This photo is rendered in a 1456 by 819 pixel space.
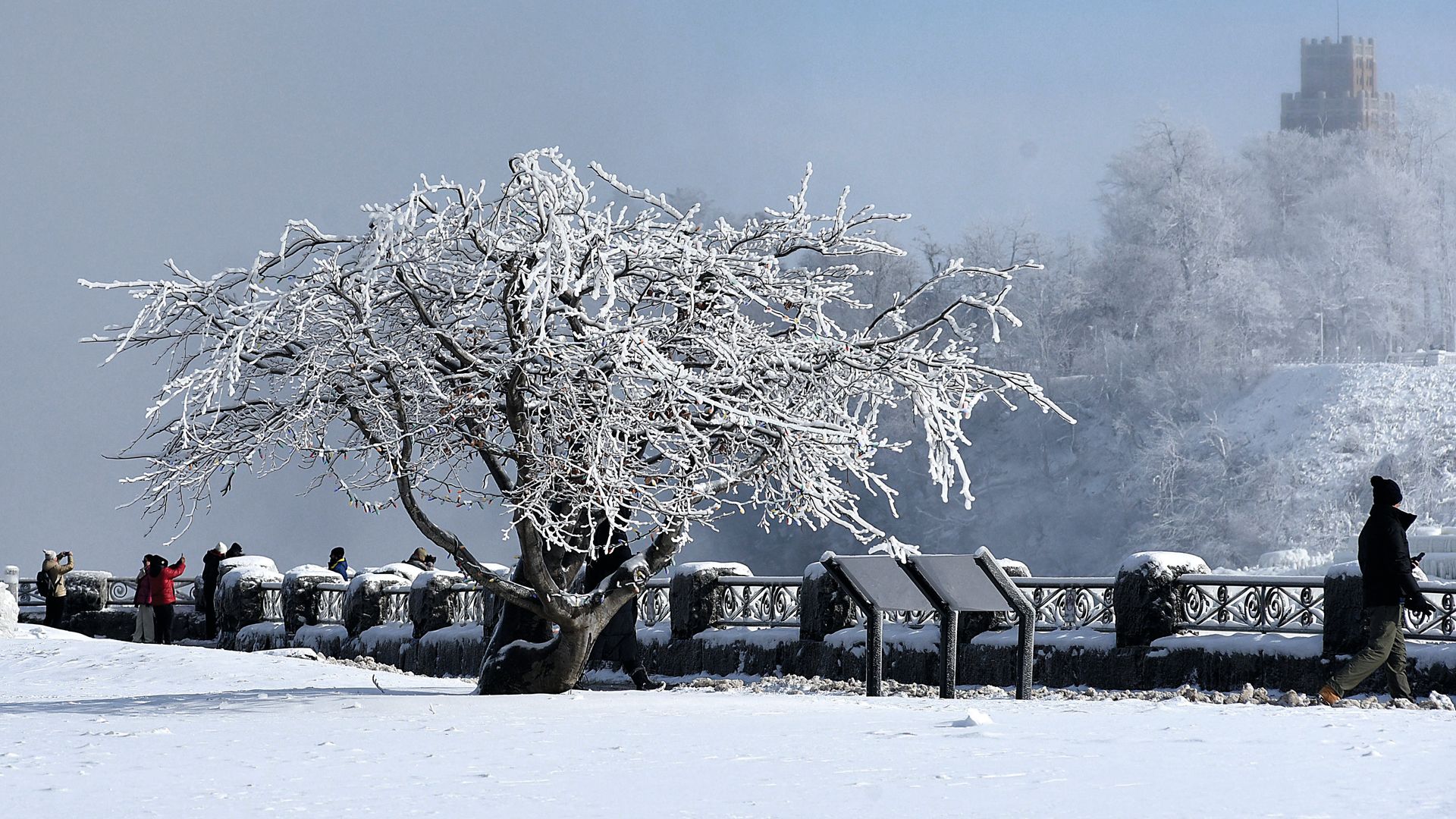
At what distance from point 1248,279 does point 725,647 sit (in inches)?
2034

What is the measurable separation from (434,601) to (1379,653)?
12.6m

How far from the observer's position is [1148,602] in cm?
1480

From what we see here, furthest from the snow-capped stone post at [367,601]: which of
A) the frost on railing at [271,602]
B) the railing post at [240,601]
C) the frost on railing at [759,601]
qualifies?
the frost on railing at [759,601]

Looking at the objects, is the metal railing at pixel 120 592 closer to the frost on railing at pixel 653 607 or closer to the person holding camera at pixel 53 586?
the person holding camera at pixel 53 586

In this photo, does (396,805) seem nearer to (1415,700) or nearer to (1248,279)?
(1415,700)

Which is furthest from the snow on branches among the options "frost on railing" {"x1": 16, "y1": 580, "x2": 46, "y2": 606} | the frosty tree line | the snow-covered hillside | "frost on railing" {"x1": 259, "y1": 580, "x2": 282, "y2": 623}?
→ the frosty tree line

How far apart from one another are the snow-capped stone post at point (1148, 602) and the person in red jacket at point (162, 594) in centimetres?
1501

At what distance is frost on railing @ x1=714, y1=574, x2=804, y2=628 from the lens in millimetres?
17203

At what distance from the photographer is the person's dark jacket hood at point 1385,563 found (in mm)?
10797

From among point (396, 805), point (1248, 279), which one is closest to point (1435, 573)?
point (1248, 279)

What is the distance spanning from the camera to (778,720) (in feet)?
29.9

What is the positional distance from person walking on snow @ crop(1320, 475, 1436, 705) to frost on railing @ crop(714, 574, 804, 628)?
23.0ft

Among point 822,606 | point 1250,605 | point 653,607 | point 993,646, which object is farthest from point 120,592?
point 1250,605

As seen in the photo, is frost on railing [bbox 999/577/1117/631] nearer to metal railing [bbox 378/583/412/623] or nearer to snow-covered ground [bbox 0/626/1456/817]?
snow-covered ground [bbox 0/626/1456/817]
